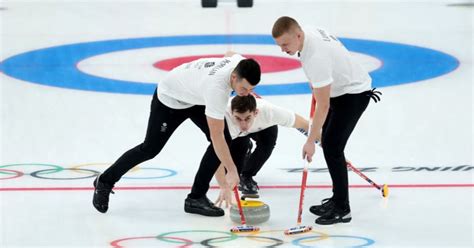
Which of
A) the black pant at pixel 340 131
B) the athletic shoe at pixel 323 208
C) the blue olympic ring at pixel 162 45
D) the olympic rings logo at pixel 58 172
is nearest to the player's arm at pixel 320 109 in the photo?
the black pant at pixel 340 131

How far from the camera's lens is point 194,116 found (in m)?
6.72

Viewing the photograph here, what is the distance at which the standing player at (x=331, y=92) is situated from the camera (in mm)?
6137

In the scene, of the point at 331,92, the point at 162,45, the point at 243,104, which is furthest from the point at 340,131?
the point at 162,45

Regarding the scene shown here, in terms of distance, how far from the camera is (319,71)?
242 inches

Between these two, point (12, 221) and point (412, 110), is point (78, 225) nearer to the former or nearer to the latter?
point (12, 221)

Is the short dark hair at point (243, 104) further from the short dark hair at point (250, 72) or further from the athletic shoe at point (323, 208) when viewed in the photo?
the athletic shoe at point (323, 208)

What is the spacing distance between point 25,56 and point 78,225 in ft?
22.2

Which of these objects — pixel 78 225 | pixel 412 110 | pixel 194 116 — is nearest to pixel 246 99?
pixel 194 116

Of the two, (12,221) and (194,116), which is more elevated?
(194,116)

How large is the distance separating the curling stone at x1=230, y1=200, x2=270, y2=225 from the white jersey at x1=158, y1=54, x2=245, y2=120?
70 cm

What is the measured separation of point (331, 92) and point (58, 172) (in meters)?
2.57

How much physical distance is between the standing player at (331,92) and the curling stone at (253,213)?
35 cm

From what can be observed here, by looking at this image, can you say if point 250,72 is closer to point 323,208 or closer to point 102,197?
Result: point 323,208

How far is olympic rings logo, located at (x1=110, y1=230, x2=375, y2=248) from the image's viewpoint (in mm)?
6035
